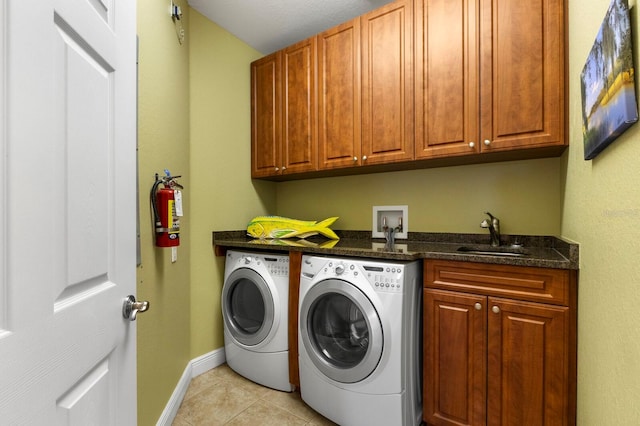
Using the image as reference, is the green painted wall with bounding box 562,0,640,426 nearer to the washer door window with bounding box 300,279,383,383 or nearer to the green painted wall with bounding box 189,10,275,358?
the washer door window with bounding box 300,279,383,383

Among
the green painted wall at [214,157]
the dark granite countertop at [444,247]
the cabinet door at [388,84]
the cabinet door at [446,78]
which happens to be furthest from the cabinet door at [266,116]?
the cabinet door at [446,78]

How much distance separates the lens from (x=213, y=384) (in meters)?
2.11

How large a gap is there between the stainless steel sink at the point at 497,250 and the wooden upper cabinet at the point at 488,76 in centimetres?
57

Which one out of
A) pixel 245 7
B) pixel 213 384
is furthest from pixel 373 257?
pixel 245 7

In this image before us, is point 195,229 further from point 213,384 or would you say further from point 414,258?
point 414,258

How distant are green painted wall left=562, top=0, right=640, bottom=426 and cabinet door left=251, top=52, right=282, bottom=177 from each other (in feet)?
6.20

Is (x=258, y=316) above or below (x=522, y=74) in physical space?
below

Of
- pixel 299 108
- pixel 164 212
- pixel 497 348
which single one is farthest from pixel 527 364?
pixel 299 108

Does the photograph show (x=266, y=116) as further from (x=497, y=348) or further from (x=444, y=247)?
(x=497, y=348)

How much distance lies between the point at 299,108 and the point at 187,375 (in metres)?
2.06

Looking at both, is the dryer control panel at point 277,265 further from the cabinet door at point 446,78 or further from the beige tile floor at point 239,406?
the cabinet door at point 446,78

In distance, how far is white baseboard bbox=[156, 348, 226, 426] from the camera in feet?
5.46

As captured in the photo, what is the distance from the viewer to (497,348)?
1.41 metres

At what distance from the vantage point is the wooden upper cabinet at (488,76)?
1.54 metres
